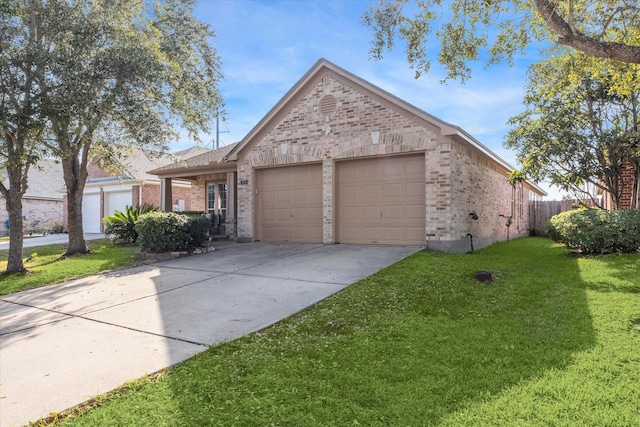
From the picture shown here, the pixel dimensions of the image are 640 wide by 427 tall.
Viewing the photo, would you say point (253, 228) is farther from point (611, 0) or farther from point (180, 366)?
point (611, 0)

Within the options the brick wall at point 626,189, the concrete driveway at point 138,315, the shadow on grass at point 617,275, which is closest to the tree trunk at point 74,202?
the concrete driveway at point 138,315

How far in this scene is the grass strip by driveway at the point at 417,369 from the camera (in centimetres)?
297

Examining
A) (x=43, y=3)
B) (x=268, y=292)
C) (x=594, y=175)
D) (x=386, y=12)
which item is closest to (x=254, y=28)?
(x=386, y=12)

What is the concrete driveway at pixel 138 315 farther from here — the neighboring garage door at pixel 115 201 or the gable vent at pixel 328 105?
the neighboring garage door at pixel 115 201

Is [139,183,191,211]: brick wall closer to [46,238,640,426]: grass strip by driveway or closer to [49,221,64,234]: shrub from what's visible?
[49,221,64,234]: shrub

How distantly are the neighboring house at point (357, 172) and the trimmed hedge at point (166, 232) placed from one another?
246 centimetres

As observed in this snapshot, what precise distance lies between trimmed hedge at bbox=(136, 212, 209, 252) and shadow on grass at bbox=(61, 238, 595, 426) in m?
6.65

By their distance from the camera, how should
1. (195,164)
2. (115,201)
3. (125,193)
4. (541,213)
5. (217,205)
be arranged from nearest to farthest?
(195,164) → (217,205) → (541,213) → (125,193) → (115,201)

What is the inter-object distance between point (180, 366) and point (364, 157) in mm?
8793

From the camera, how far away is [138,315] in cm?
574

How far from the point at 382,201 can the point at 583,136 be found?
7.26 metres

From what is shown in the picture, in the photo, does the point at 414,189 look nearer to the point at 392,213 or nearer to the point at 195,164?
the point at 392,213

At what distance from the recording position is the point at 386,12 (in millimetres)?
8242

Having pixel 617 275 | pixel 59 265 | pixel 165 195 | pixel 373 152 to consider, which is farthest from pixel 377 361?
pixel 165 195
